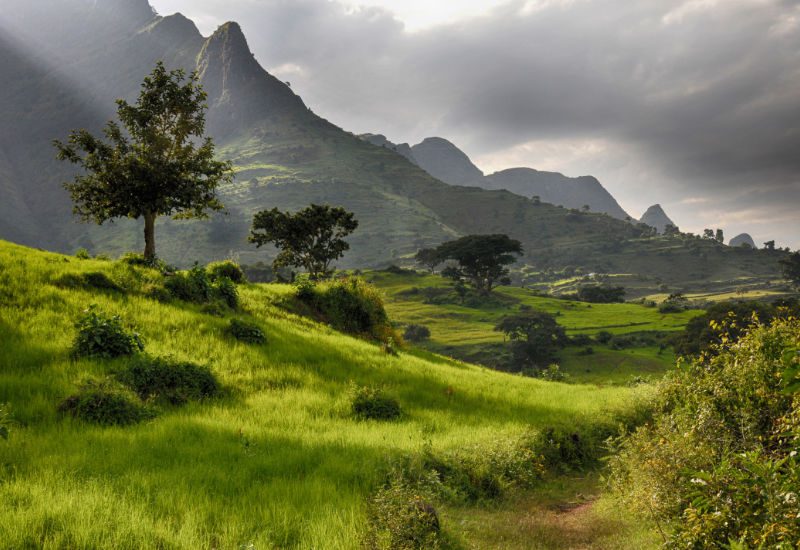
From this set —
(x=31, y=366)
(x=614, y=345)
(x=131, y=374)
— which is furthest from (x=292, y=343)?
(x=614, y=345)

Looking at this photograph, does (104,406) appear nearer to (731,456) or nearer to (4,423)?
(4,423)

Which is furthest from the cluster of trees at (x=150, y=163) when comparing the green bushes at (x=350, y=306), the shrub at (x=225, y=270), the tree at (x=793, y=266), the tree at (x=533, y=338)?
the tree at (x=793, y=266)

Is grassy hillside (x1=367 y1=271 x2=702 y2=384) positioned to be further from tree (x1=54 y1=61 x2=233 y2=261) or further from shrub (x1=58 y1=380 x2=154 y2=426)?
shrub (x1=58 y1=380 x2=154 y2=426)

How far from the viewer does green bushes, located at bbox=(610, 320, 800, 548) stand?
5.34 metres

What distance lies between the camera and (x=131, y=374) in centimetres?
1230

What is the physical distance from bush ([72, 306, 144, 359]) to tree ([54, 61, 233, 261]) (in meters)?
13.2

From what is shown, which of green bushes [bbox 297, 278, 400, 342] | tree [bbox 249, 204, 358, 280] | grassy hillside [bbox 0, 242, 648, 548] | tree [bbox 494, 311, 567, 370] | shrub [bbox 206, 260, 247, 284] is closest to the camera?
grassy hillside [bbox 0, 242, 648, 548]

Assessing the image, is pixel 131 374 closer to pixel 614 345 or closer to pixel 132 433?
pixel 132 433

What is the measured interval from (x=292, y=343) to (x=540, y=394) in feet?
37.0

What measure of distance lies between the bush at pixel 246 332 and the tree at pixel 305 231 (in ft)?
148

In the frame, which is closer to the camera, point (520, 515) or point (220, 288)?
point (520, 515)

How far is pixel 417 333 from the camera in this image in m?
100

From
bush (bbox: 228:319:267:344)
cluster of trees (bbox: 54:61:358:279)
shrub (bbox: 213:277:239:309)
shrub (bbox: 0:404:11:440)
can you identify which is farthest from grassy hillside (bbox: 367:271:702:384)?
shrub (bbox: 0:404:11:440)

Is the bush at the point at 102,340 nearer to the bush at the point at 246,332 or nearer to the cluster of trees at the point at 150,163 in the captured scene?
the bush at the point at 246,332
